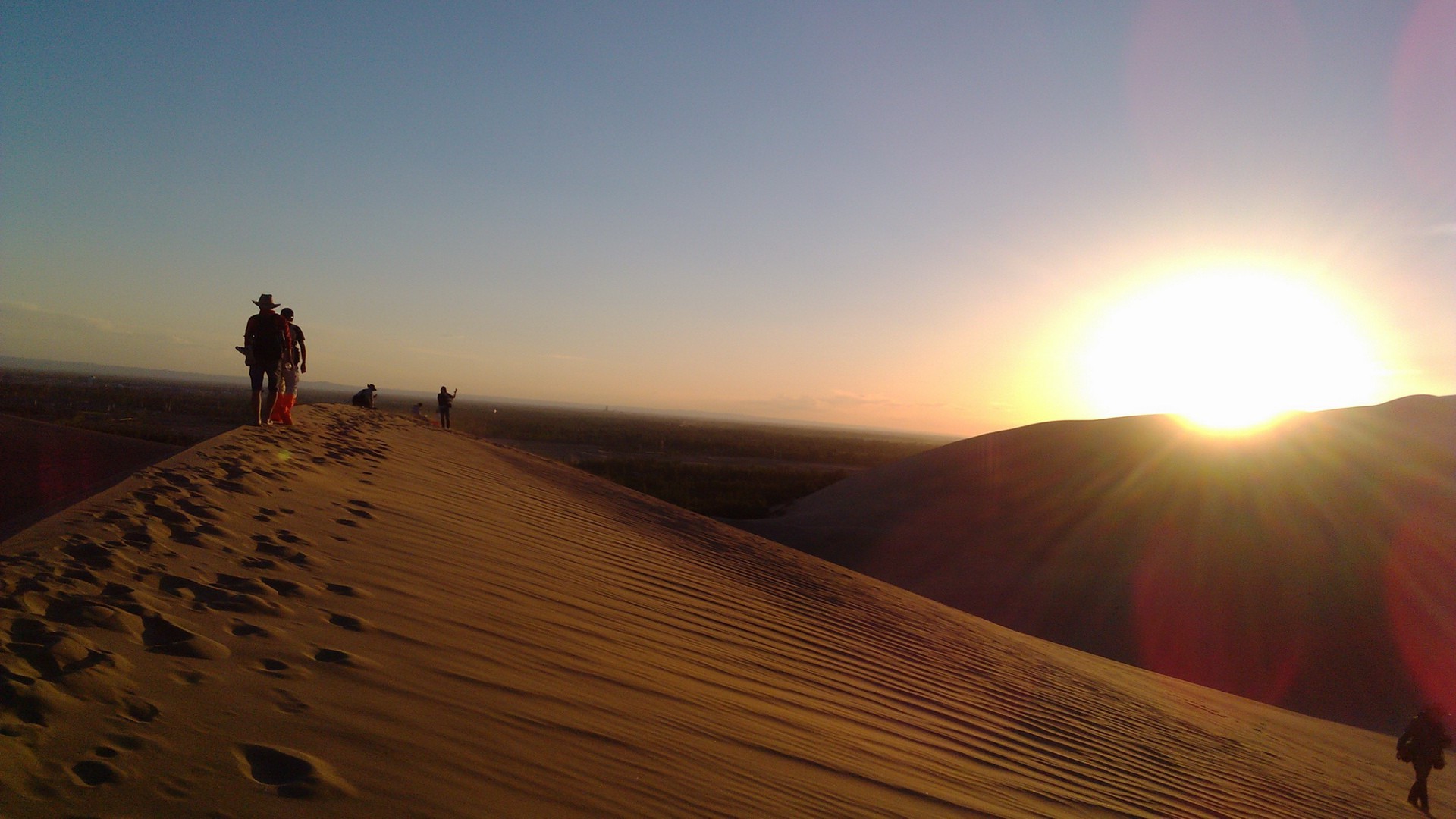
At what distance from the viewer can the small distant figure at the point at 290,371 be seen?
9.84m

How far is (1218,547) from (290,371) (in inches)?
635

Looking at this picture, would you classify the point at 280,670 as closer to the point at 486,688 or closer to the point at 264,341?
the point at 486,688

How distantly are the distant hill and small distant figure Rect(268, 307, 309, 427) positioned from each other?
40.2 ft

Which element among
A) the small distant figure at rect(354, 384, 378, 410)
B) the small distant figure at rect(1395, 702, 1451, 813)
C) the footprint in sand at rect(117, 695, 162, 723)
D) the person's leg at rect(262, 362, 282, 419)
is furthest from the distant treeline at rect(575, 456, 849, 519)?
the footprint in sand at rect(117, 695, 162, 723)

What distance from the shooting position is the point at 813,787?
10.8ft

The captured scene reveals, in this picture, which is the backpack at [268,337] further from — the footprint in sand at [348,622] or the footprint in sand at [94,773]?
the footprint in sand at [94,773]

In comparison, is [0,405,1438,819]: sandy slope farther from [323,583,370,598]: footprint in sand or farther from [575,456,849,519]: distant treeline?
[575,456,849,519]: distant treeline

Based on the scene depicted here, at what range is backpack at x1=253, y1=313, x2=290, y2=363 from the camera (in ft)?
29.8

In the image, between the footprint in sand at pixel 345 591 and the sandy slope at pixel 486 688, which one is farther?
the footprint in sand at pixel 345 591

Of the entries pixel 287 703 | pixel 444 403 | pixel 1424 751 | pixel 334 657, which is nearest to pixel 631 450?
pixel 444 403

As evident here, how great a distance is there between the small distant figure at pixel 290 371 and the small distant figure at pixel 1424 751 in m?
12.0

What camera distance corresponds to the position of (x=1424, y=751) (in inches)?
293

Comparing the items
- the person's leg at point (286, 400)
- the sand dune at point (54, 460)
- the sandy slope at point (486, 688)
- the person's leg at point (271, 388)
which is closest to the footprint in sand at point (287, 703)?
the sandy slope at point (486, 688)

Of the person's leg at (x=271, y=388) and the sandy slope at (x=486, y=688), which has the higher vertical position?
the person's leg at (x=271, y=388)
